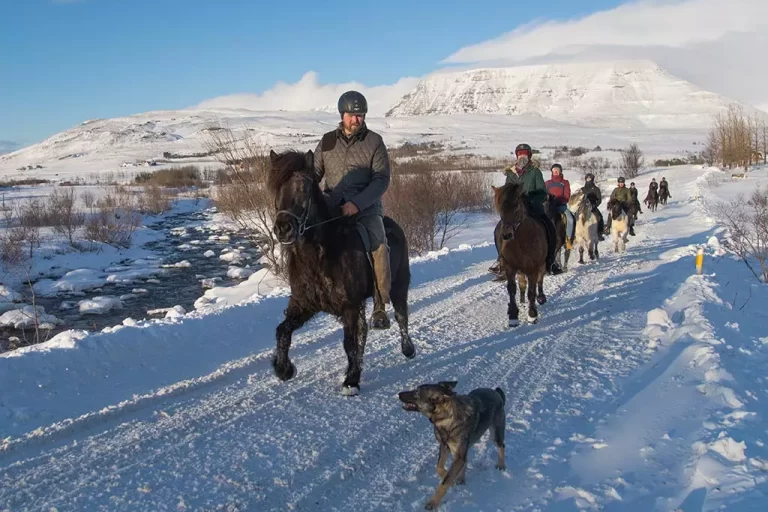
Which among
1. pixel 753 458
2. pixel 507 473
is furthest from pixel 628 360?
pixel 507 473

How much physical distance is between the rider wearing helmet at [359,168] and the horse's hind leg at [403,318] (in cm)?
80

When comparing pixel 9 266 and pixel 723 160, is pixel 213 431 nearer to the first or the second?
pixel 9 266

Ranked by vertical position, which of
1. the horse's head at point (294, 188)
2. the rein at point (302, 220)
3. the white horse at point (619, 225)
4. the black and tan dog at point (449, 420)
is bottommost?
the white horse at point (619, 225)

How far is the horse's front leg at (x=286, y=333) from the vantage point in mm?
6102

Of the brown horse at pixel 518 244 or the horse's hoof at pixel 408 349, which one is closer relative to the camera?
the horse's hoof at pixel 408 349

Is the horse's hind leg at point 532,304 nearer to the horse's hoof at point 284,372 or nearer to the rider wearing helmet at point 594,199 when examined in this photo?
the horse's hoof at point 284,372

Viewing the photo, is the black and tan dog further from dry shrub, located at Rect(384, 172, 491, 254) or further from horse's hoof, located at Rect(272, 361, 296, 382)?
dry shrub, located at Rect(384, 172, 491, 254)

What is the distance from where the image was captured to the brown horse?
923cm

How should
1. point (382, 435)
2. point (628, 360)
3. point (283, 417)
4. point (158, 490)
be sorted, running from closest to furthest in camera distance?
point (158, 490) < point (382, 435) < point (283, 417) < point (628, 360)

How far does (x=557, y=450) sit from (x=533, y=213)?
6.19 metres

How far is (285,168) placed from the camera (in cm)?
541

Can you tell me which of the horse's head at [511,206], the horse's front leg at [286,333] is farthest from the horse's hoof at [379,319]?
the horse's head at [511,206]

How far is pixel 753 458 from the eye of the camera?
428 cm

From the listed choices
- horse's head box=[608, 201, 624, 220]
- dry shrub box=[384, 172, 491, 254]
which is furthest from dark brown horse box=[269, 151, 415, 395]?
dry shrub box=[384, 172, 491, 254]
